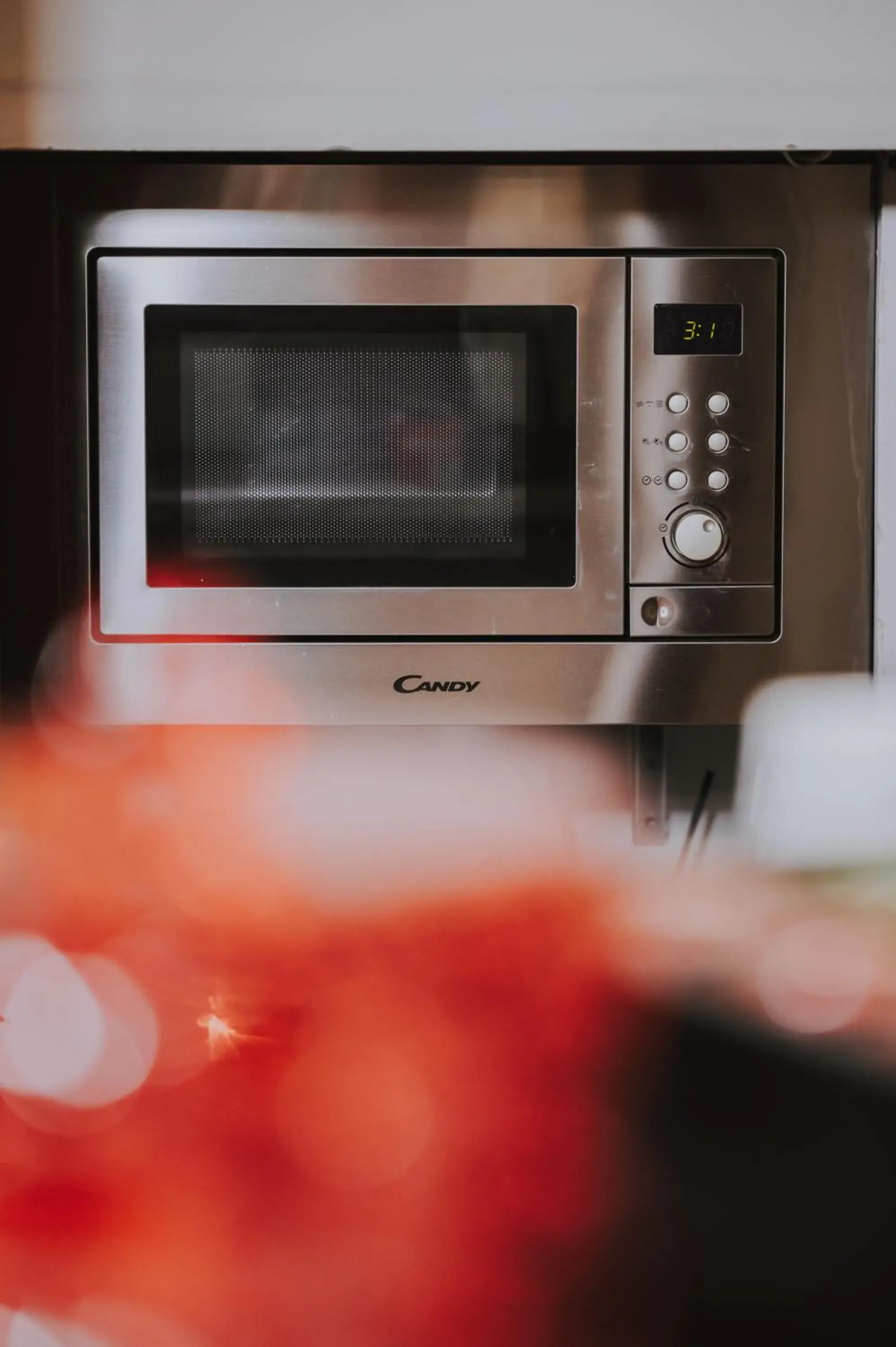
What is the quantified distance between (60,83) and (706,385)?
502 mm

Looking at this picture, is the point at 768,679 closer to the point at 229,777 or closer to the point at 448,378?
the point at 448,378

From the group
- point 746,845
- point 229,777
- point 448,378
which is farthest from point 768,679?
point 229,777

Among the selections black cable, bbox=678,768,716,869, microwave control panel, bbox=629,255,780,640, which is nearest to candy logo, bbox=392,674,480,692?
microwave control panel, bbox=629,255,780,640

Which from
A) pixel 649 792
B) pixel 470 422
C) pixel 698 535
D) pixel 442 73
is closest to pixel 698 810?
pixel 649 792

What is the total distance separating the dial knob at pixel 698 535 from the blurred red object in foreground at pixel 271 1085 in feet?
1.03

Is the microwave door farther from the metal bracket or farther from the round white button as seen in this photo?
→ the metal bracket

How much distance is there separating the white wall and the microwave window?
0.42 feet

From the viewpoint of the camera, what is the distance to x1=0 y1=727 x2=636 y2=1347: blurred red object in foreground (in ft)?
2.28

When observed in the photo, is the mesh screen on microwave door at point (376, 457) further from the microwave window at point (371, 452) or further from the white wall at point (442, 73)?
the white wall at point (442, 73)

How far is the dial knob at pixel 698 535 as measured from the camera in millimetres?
756

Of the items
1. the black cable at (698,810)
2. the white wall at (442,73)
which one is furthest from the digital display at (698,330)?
the black cable at (698,810)

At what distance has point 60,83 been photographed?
0.71m

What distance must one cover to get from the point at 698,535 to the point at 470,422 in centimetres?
19

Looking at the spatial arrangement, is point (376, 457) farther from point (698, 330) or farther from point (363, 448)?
point (698, 330)
